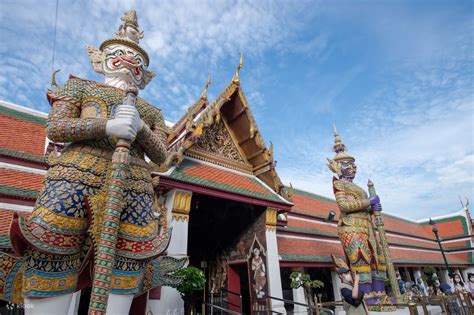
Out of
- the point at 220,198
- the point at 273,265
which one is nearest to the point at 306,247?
the point at 273,265

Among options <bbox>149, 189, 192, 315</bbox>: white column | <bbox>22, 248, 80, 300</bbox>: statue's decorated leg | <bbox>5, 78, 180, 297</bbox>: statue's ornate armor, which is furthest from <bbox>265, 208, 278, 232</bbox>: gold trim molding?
<bbox>22, 248, 80, 300</bbox>: statue's decorated leg

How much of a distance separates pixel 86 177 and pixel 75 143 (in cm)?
47

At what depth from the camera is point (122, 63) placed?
3.31 metres

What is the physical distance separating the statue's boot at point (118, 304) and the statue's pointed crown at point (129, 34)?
2.68 meters

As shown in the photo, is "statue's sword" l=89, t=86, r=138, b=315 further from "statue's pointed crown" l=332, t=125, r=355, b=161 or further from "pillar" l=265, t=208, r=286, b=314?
"statue's pointed crown" l=332, t=125, r=355, b=161

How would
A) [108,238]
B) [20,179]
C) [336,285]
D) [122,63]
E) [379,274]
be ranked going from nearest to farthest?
[108,238]
[122,63]
[20,179]
[379,274]
[336,285]

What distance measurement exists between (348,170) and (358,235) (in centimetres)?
196

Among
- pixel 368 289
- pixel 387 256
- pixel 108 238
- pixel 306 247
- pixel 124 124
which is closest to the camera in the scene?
pixel 108 238

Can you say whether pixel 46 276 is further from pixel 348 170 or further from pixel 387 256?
pixel 348 170

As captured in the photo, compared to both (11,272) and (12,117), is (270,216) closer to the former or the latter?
(11,272)

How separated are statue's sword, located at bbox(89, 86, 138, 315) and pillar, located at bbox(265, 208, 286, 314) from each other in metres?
4.74

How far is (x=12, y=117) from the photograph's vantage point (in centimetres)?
647

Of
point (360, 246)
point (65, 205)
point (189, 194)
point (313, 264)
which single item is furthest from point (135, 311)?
point (313, 264)

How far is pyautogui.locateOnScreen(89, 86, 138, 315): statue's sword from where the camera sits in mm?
1926
